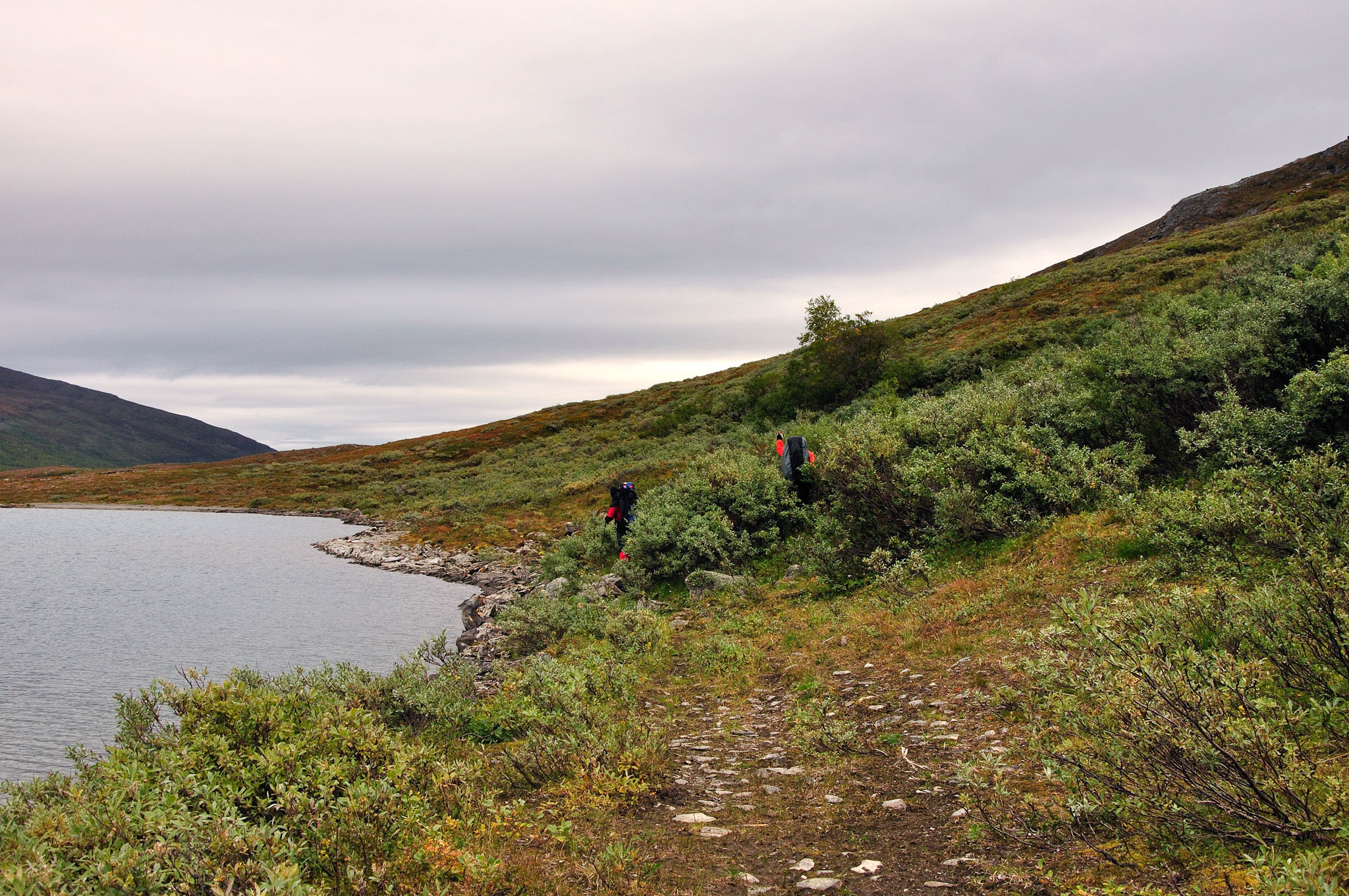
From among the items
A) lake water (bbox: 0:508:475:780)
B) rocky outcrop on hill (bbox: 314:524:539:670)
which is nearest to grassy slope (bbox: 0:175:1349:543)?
rocky outcrop on hill (bbox: 314:524:539:670)

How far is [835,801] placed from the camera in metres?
5.34

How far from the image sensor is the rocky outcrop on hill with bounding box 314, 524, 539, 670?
16.5 metres

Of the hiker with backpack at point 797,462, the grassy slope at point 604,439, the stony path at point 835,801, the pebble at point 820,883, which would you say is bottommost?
the stony path at point 835,801

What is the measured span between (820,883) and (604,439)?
56155 millimetres

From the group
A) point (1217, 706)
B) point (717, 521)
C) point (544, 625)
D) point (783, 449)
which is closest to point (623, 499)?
point (717, 521)

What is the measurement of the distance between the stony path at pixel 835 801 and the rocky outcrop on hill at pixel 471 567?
8038 mm

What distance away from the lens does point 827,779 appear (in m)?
5.75

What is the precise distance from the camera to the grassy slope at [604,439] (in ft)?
122

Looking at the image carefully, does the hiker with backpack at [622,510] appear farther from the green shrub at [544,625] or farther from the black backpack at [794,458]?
the green shrub at [544,625]

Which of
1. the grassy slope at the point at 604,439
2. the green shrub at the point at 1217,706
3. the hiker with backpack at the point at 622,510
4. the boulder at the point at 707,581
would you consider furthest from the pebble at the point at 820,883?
the grassy slope at the point at 604,439

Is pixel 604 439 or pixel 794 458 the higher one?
pixel 604 439

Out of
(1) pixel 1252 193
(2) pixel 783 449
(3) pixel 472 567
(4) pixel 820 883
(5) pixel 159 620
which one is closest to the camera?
(4) pixel 820 883

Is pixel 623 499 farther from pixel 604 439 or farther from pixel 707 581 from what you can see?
pixel 604 439

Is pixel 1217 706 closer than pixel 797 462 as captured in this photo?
Yes
